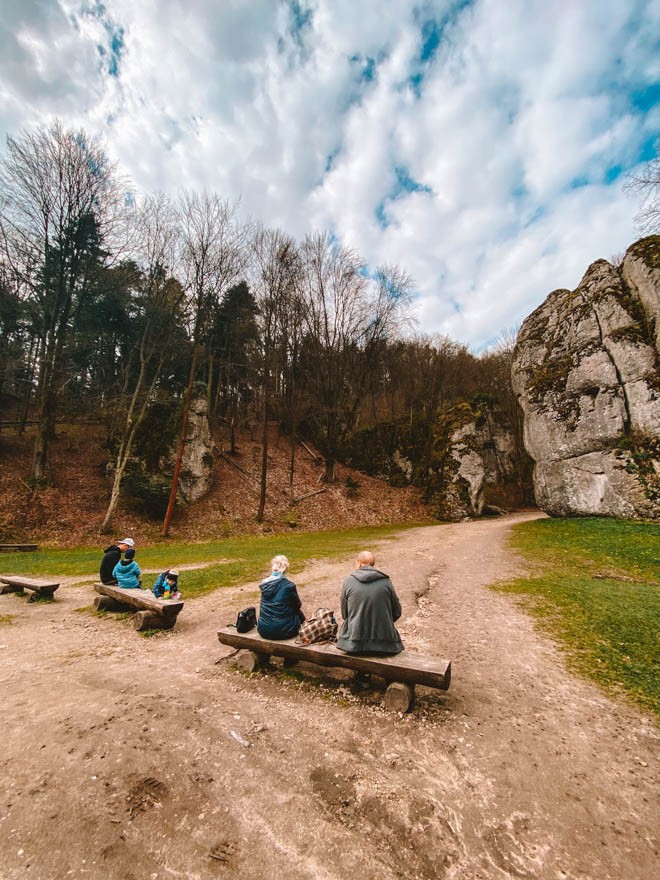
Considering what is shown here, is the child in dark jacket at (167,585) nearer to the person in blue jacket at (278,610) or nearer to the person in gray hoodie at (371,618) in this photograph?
the person in blue jacket at (278,610)

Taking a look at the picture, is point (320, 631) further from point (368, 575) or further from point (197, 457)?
point (197, 457)

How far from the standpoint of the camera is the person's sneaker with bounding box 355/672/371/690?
4465 millimetres

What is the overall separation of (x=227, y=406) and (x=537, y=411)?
25777 millimetres

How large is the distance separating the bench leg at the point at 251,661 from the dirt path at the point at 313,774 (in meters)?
0.17

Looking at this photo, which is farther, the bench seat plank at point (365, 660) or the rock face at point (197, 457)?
the rock face at point (197, 457)

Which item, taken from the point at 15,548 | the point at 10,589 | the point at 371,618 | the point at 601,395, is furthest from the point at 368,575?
the point at 601,395

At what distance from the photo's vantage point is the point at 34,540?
15898 millimetres

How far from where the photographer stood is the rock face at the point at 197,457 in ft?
70.7

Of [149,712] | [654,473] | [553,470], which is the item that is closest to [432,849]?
[149,712]

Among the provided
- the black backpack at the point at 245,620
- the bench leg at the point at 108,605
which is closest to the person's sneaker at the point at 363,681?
the black backpack at the point at 245,620

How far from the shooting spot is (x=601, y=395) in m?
16.7

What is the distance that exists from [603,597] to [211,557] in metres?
11.6

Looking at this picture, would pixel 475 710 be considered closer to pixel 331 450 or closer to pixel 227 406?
pixel 331 450

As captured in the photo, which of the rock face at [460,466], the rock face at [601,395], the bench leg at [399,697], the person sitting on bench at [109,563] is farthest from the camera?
the rock face at [460,466]
